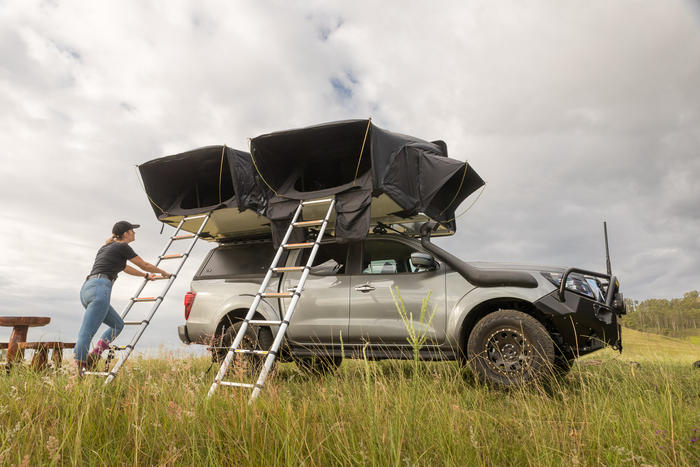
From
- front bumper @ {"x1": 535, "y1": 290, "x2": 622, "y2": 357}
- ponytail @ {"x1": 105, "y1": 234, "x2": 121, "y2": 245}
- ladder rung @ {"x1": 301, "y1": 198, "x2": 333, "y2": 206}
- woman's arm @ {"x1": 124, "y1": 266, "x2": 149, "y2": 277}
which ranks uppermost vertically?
ladder rung @ {"x1": 301, "y1": 198, "x2": 333, "y2": 206}

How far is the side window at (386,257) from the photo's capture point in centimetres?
575

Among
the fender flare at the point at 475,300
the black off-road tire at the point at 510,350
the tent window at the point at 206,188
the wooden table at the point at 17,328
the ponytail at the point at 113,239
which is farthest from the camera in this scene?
the tent window at the point at 206,188

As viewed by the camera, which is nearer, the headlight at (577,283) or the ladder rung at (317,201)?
the headlight at (577,283)

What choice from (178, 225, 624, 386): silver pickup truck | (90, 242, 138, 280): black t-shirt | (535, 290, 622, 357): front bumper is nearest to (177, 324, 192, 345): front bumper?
(178, 225, 624, 386): silver pickup truck

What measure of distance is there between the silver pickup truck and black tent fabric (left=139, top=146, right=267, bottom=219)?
99cm

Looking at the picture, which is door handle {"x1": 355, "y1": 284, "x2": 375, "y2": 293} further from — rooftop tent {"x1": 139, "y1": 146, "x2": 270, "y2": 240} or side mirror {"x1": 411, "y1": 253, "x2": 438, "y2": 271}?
rooftop tent {"x1": 139, "y1": 146, "x2": 270, "y2": 240}

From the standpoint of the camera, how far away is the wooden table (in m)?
6.30

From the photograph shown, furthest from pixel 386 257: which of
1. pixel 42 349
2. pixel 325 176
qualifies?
pixel 42 349

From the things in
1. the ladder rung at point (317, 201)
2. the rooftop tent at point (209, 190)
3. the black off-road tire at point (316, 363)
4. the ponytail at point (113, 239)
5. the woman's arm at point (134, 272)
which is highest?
the rooftop tent at point (209, 190)

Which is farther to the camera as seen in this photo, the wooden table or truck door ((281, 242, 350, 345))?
the wooden table

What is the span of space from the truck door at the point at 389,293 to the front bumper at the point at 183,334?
2.71 meters

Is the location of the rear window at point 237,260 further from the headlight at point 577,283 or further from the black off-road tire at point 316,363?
the headlight at point 577,283

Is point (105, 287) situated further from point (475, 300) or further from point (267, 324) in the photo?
point (475, 300)

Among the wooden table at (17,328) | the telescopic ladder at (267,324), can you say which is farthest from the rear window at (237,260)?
the wooden table at (17,328)
